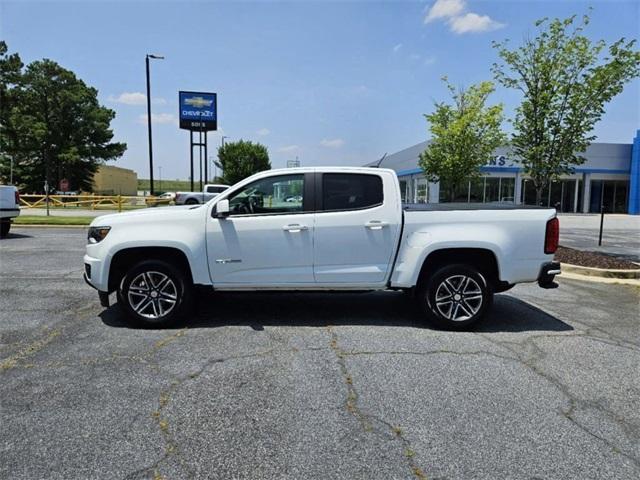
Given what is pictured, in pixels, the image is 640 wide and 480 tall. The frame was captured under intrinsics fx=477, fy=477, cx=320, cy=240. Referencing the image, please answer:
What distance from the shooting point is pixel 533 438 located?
3.20 m

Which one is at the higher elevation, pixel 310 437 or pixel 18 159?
pixel 18 159

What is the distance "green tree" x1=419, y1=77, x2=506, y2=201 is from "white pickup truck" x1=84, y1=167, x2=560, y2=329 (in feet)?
46.7

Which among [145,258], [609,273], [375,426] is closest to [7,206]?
[145,258]

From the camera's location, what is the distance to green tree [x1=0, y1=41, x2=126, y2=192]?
5028 centimetres

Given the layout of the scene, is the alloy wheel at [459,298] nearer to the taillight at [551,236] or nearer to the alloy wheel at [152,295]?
the taillight at [551,236]

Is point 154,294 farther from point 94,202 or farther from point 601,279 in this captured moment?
point 94,202

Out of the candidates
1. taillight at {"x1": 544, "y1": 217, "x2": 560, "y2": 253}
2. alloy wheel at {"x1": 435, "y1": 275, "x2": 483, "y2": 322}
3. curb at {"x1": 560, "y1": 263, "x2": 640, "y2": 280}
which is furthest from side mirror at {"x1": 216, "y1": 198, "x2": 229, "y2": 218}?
curb at {"x1": 560, "y1": 263, "x2": 640, "y2": 280}

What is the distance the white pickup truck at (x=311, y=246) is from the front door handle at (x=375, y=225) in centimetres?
1

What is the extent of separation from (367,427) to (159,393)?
1.67 m

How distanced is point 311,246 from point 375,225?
0.77 metres

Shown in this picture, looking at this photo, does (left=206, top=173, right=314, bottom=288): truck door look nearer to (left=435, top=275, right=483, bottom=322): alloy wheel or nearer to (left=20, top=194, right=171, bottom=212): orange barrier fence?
(left=435, top=275, right=483, bottom=322): alloy wheel

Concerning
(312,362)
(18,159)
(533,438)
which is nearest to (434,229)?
(312,362)

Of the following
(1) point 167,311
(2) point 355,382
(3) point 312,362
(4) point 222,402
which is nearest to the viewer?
(4) point 222,402

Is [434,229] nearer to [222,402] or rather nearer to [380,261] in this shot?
[380,261]
